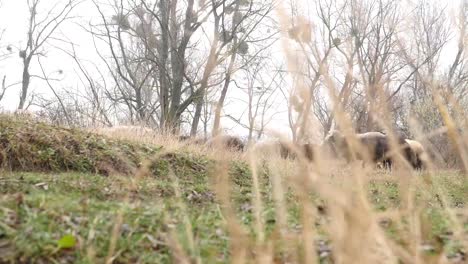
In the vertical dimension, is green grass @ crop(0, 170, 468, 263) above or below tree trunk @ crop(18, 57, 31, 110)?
below

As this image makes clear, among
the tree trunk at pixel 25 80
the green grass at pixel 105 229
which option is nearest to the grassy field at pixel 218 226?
the green grass at pixel 105 229

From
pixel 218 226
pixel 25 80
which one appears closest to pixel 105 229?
pixel 218 226

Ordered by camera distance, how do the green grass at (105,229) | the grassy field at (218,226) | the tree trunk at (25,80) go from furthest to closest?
the tree trunk at (25,80), the green grass at (105,229), the grassy field at (218,226)

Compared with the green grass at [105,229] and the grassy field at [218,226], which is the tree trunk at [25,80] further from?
the green grass at [105,229]

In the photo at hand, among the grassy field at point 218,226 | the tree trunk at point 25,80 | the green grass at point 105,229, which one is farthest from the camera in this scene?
the tree trunk at point 25,80

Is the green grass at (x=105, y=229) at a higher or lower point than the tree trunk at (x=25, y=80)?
lower

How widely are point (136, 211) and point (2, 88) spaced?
25.9 meters

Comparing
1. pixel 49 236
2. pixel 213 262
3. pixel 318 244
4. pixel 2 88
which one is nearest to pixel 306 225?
pixel 213 262

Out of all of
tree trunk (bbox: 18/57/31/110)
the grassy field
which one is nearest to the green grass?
the grassy field

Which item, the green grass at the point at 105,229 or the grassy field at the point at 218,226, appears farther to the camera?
the green grass at the point at 105,229

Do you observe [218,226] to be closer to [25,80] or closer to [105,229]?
[105,229]

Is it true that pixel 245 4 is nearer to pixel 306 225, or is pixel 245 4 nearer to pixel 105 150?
pixel 105 150

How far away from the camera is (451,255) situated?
2883mm

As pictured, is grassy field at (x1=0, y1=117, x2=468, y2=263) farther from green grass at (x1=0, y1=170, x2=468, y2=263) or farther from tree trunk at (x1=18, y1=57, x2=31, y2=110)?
tree trunk at (x1=18, y1=57, x2=31, y2=110)
